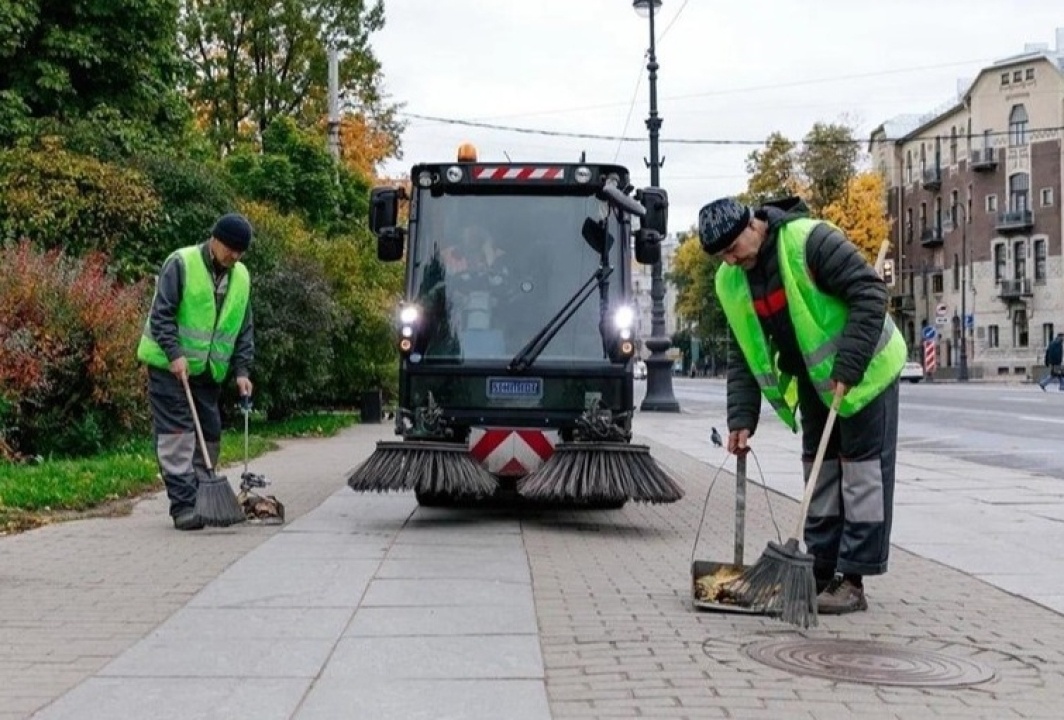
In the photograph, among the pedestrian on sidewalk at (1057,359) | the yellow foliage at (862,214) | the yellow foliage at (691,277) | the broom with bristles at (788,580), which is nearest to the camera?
the broom with bristles at (788,580)

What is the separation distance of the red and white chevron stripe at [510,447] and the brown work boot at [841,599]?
125 inches

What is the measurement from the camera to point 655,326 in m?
30.7

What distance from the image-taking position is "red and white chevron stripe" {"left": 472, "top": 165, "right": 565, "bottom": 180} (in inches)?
370

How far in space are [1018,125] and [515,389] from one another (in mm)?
68332

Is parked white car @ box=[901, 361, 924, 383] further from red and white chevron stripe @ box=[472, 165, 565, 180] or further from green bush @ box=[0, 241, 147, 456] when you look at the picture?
red and white chevron stripe @ box=[472, 165, 565, 180]

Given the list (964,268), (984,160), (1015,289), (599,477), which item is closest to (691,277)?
(964,268)

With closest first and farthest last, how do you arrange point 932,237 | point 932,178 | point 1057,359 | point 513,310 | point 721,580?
1. point 721,580
2. point 513,310
3. point 1057,359
4. point 932,178
5. point 932,237

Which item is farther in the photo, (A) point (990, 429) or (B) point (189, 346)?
(A) point (990, 429)

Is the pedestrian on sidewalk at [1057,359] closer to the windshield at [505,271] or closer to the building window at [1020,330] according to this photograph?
the building window at [1020,330]

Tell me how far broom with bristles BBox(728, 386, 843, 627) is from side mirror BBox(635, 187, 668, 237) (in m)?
3.67

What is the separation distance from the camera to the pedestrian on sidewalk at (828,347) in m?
5.83

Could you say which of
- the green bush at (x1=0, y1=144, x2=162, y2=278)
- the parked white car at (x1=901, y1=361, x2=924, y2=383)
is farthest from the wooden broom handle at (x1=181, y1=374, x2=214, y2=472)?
the parked white car at (x1=901, y1=361, x2=924, y2=383)

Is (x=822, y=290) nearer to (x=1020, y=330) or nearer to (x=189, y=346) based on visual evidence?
(x=189, y=346)

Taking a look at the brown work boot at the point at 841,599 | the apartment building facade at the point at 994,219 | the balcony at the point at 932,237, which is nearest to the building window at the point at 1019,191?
the apartment building facade at the point at 994,219
